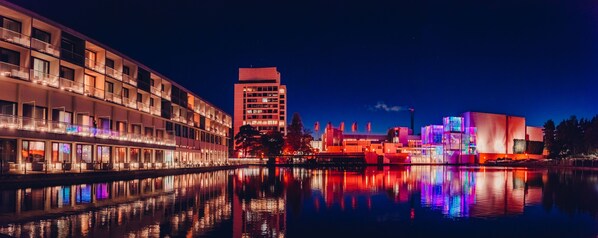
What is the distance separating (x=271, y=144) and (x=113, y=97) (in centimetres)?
6767

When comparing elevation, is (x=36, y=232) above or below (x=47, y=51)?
below

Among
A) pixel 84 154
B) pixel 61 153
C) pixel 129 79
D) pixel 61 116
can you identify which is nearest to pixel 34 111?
pixel 61 116

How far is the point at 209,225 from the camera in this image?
1284 cm

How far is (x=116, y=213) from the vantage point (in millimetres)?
15031

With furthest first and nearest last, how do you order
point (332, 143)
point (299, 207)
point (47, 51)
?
1. point (332, 143)
2. point (47, 51)
3. point (299, 207)

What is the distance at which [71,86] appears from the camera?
3912 cm

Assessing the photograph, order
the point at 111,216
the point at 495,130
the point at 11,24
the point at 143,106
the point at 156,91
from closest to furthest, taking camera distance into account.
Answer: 1. the point at 111,216
2. the point at 11,24
3. the point at 143,106
4. the point at 156,91
5. the point at 495,130

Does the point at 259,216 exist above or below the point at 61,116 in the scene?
below

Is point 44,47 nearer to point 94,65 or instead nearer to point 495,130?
point 94,65

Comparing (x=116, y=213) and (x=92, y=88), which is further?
(x=92, y=88)

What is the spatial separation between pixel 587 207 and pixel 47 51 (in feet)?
116

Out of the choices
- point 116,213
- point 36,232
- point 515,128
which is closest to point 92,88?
point 116,213

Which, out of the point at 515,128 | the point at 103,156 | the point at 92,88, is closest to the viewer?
the point at 92,88

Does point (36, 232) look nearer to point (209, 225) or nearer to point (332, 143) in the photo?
point (209, 225)
